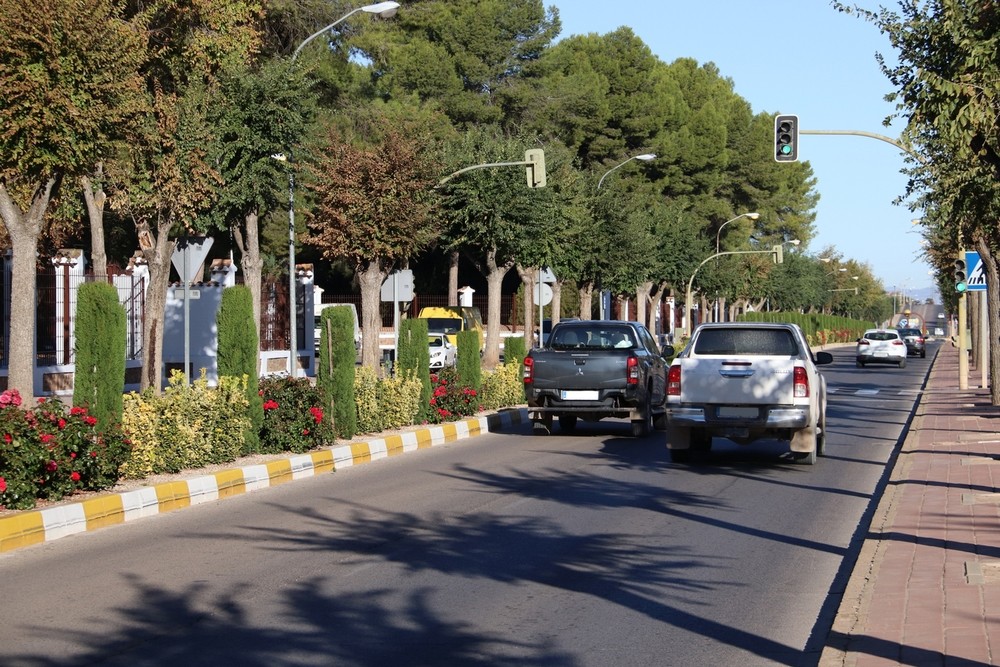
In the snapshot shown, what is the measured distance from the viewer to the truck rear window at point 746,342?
57.6 feet

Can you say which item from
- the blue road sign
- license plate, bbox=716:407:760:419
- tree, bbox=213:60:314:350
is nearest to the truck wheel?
license plate, bbox=716:407:760:419

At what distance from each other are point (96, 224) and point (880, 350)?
36603mm

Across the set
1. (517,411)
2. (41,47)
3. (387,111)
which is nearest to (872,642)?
(41,47)

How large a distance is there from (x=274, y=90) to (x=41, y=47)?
1150cm

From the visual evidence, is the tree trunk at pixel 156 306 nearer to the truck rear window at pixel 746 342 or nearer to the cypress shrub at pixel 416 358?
the cypress shrub at pixel 416 358

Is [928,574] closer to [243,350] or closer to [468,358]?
[243,350]

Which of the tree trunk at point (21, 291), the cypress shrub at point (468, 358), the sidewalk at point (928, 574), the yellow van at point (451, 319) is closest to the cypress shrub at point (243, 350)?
the tree trunk at point (21, 291)

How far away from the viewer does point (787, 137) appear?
2605cm

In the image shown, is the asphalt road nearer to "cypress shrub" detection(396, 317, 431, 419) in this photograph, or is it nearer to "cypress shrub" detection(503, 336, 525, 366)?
"cypress shrub" detection(396, 317, 431, 419)

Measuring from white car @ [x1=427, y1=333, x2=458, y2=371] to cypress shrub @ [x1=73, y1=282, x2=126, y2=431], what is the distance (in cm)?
3089

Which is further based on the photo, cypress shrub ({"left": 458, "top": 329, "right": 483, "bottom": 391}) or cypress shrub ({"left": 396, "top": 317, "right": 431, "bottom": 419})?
cypress shrub ({"left": 458, "top": 329, "right": 483, "bottom": 391})

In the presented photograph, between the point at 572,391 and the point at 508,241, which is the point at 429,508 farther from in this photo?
the point at 508,241

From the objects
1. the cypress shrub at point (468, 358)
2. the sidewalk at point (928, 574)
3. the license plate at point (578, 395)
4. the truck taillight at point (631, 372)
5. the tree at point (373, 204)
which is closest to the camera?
the sidewalk at point (928, 574)

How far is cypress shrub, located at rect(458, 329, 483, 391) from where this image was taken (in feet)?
81.9
